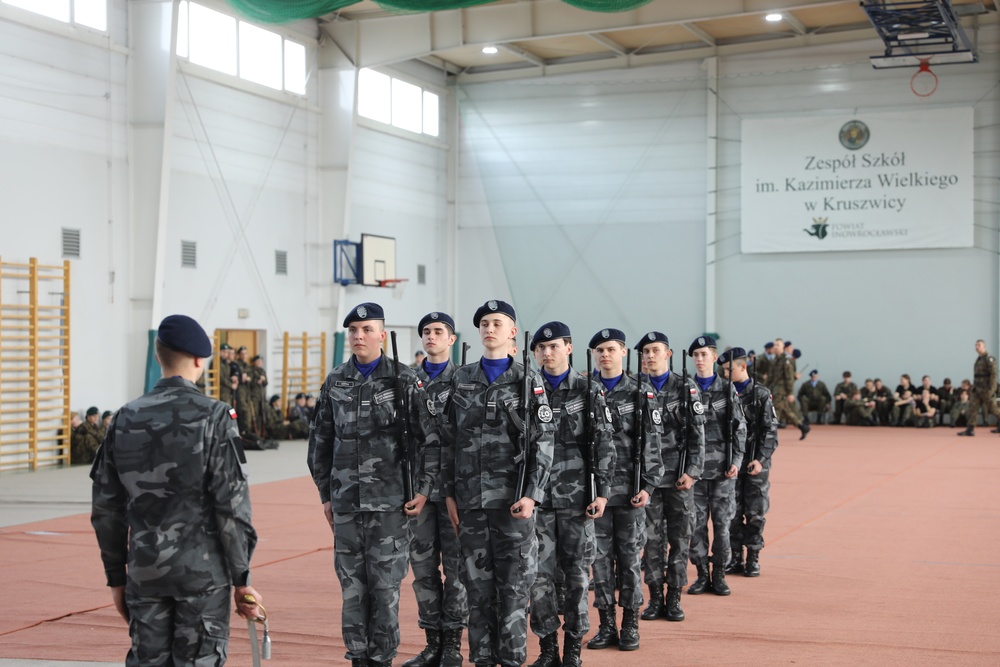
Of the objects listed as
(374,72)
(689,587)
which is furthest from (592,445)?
(374,72)

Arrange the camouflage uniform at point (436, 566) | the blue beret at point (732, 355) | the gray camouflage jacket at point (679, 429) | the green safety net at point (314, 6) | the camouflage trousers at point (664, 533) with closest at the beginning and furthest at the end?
1. the camouflage uniform at point (436, 566)
2. the camouflage trousers at point (664, 533)
3. the gray camouflage jacket at point (679, 429)
4. the blue beret at point (732, 355)
5. the green safety net at point (314, 6)

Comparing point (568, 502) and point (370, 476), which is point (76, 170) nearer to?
point (370, 476)

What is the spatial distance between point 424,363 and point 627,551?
156cm

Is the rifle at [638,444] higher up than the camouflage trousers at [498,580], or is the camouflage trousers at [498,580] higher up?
the rifle at [638,444]

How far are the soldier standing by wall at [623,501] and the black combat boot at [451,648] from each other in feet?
2.54

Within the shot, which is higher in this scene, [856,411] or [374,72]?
[374,72]

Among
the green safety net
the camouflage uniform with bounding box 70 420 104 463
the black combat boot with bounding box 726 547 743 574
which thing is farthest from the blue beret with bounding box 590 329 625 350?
the camouflage uniform with bounding box 70 420 104 463

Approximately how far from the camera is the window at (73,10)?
1595 centimetres

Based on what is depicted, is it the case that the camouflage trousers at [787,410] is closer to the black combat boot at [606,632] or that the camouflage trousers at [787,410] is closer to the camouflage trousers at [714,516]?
the camouflage trousers at [714,516]

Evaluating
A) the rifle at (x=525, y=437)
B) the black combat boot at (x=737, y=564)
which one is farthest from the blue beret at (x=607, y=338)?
the black combat boot at (x=737, y=564)

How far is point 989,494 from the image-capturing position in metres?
12.8

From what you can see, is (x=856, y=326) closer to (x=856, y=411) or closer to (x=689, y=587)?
(x=856, y=411)

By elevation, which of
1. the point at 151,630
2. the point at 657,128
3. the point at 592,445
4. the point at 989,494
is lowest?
the point at 989,494

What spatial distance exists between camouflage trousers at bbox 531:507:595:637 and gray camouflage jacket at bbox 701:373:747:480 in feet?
7.18
